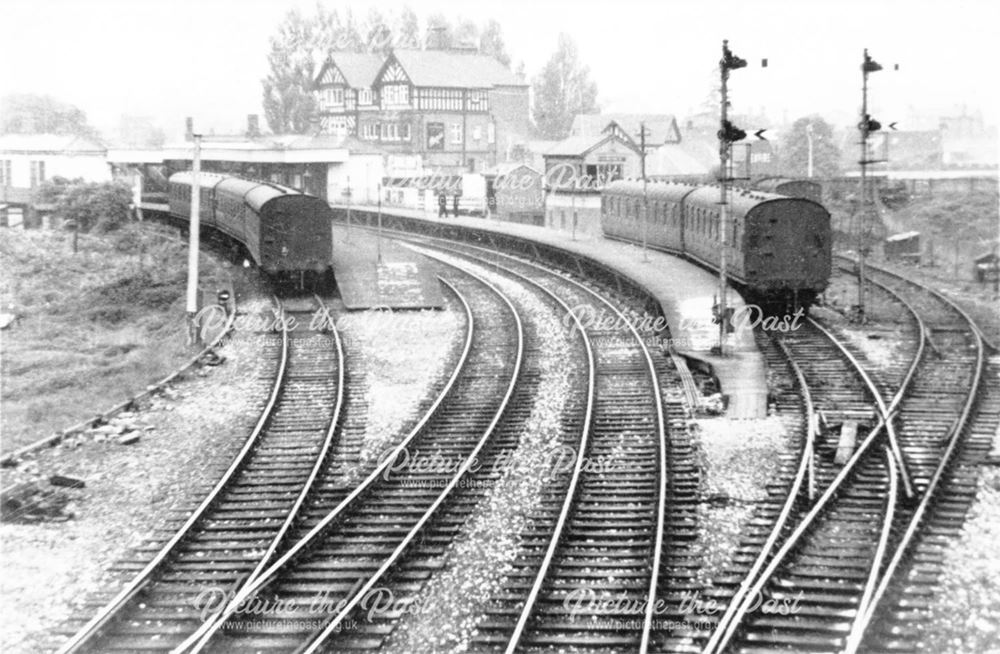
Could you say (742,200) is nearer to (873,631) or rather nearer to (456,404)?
(456,404)

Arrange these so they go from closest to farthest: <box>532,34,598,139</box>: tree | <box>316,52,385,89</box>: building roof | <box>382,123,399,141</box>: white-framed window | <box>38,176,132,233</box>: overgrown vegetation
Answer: <box>38,176,132,233</box>: overgrown vegetation
<box>382,123,399,141</box>: white-framed window
<box>316,52,385,89</box>: building roof
<box>532,34,598,139</box>: tree

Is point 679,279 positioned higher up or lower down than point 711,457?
higher up

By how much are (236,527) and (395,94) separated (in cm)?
6359

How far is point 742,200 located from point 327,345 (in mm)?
10238

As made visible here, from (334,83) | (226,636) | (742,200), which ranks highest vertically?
(334,83)

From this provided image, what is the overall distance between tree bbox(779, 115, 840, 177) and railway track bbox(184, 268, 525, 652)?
51.7m

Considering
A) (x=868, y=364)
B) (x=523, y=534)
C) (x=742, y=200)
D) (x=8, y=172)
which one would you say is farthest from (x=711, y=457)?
(x=8, y=172)

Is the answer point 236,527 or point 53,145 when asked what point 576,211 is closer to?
point 53,145

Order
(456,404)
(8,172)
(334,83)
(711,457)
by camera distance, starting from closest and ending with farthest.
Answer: (711,457)
(456,404)
(8,172)
(334,83)

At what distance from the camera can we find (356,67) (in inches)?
2965

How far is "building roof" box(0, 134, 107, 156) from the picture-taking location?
55188mm

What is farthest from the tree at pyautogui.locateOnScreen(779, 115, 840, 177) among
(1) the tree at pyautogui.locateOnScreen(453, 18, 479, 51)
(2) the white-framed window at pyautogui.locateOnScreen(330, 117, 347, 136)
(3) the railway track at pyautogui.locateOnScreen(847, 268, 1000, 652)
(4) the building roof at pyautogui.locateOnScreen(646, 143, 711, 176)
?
(3) the railway track at pyautogui.locateOnScreen(847, 268, 1000, 652)

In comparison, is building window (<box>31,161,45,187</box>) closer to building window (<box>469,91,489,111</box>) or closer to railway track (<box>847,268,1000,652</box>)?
building window (<box>469,91,489,111</box>)

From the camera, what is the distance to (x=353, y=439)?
15375mm
